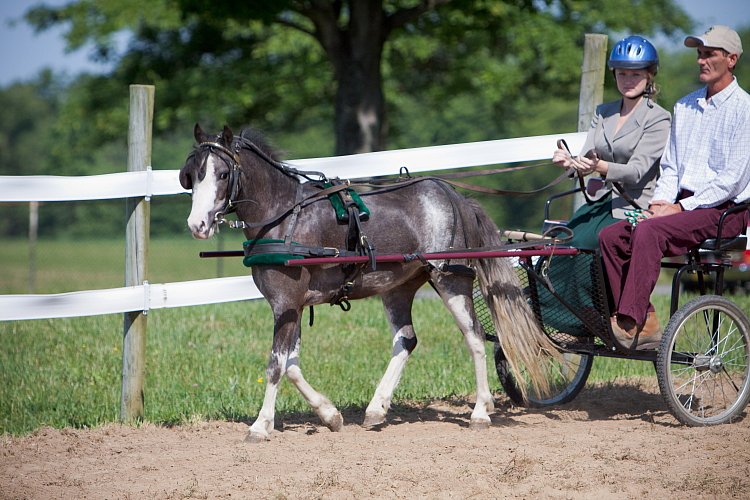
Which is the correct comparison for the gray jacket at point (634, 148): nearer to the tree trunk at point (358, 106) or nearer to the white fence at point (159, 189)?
the white fence at point (159, 189)

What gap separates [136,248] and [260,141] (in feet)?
4.31

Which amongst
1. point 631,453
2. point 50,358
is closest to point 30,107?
point 50,358

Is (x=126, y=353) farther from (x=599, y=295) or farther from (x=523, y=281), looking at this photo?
(x=599, y=295)

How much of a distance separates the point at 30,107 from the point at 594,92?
74.1 meters

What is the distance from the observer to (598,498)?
451 cm

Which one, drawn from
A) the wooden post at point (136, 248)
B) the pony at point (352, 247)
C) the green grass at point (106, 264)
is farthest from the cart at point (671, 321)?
the green grass at point (106, 264)

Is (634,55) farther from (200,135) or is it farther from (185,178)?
(185,178)

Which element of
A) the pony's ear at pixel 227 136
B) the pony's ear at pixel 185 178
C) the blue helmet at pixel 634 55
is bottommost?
the pony's ear at pixel 185 178

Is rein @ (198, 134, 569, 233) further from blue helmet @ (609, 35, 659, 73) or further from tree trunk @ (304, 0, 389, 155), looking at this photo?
tree trunk @ (304, 0, 389, 155)

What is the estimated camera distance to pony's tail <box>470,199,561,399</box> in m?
6.23

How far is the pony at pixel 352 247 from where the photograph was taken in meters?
A: 5.56

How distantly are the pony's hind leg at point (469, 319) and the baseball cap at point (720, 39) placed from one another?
2181 mm

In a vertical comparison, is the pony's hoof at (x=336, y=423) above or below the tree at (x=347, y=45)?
below

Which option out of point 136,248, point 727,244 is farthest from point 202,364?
point 727,244
